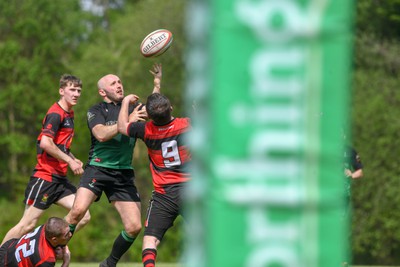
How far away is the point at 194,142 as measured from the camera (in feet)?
11.4

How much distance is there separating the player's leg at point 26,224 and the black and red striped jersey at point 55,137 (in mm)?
349

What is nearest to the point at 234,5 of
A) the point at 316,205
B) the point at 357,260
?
the point at 316,205

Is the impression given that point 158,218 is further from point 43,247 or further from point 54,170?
point 54,170

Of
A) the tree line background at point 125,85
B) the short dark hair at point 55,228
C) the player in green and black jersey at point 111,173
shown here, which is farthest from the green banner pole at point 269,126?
the tree line background at point 125,85

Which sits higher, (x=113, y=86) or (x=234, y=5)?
(x=113, y=86)

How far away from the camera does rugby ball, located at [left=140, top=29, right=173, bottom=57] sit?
32.6 feet

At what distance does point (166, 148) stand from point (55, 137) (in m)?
1.76

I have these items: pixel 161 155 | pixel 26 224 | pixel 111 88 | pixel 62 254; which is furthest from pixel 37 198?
pixel 161 155

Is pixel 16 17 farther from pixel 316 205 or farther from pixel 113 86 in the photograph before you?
pixel 316 205

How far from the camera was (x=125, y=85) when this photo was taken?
1439 inches

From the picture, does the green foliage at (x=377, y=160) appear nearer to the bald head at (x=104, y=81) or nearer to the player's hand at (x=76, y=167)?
the bald head at (x=104, y=81)

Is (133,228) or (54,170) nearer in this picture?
(133,228)

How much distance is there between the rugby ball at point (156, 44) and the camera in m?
9.93

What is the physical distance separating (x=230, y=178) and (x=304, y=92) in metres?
0.40
